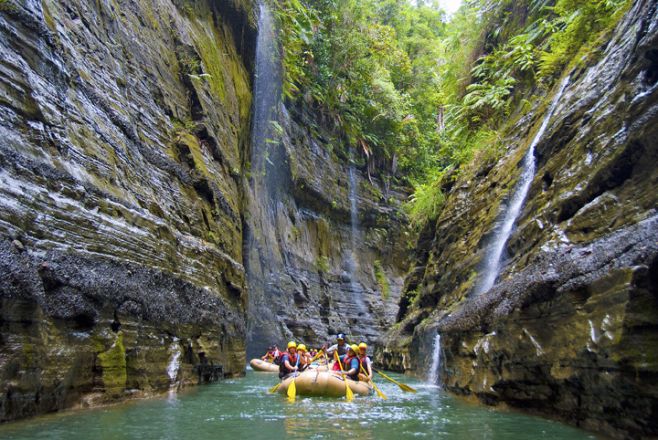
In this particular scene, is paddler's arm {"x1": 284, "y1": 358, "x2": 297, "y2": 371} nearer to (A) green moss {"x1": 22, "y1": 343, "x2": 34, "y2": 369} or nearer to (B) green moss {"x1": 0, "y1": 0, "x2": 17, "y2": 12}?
(A) green moss {"x1": 22, "y1": 343, "x2": 34, "y2": 369}

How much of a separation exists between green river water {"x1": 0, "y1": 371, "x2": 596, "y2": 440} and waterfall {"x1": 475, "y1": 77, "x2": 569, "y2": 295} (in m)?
2.83

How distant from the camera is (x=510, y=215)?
1018 cm

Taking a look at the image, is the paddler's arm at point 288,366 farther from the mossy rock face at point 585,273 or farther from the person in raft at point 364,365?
the mossy rock face at point 585,273

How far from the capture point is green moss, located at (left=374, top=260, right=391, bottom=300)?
28.5 metres

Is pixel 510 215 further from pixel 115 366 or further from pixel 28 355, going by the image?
pixel 28 355

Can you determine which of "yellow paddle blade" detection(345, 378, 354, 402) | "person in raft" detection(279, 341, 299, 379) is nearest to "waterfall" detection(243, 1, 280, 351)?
"person in raft" detection(279, 341, 299, 379)

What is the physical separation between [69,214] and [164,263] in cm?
243

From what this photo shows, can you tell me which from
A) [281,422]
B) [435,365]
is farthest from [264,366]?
[281,422]

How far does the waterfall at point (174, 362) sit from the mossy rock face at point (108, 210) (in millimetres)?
94

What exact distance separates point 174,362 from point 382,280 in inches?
841

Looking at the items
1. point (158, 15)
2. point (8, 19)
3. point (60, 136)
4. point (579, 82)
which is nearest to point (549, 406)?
Result: point (579, 82)

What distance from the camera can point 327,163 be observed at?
88.9 feet

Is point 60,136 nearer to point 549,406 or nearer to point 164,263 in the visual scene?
point 164,263

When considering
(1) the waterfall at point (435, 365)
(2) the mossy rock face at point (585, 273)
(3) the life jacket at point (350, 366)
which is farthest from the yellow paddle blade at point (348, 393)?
(1) the waterfall at point (435, 365)
